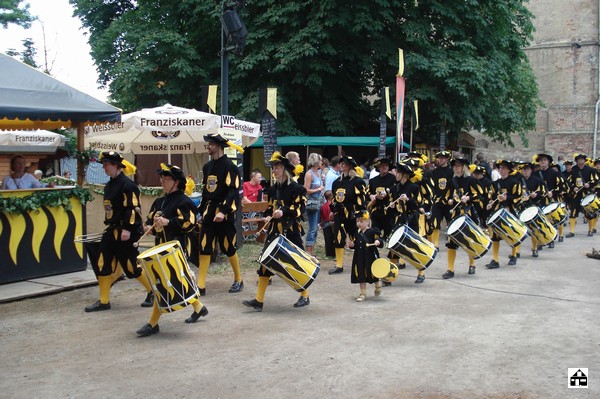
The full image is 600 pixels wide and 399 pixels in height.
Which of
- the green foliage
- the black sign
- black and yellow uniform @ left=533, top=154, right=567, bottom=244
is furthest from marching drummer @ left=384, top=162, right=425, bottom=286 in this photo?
black and yellow uniform @ left=533, top=154, right=567, bottom=244

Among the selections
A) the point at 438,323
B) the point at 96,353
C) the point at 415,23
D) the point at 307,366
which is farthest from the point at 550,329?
the point at 415,23

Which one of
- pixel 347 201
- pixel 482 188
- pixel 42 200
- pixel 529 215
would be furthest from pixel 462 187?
pixel 42 200

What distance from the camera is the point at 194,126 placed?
12734 millimetres

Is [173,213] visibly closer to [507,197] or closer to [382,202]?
[382,202]

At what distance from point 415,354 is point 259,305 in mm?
2503

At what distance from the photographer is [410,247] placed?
963 cm

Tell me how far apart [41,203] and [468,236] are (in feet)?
21.7

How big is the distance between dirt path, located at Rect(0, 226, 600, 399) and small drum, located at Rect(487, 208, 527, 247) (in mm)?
1761

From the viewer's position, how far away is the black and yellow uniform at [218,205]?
8820 millimetres

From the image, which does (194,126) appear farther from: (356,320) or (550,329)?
(550,329)

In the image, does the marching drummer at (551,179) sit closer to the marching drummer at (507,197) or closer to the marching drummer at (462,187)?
the marching drummer at (507,197)

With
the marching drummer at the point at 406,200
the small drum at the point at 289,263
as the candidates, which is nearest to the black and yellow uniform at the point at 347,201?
the marching drummer at the point at 406,200

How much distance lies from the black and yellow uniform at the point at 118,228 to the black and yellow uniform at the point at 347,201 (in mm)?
3721

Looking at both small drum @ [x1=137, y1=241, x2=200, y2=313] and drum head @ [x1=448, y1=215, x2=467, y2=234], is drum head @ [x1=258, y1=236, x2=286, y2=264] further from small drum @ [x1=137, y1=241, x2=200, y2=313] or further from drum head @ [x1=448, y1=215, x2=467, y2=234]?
drum head @ [x1=448, y1=215, x2=467, y2=234]
